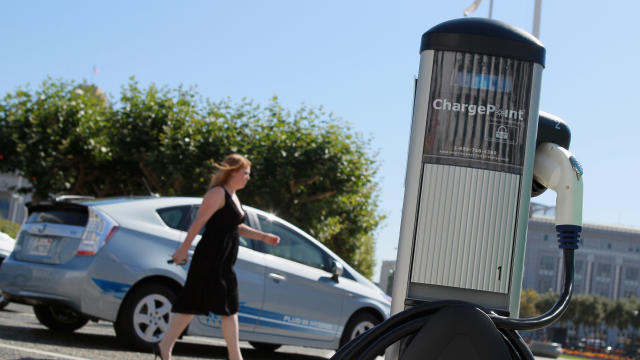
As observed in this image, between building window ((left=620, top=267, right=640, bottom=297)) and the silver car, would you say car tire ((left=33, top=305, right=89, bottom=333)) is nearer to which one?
the silver car

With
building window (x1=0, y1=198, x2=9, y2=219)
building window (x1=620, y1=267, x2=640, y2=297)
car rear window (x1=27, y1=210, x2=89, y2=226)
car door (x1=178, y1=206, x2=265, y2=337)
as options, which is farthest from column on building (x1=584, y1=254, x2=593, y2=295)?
car rear window (x1=27, y1=210, x2=89, y2=226)

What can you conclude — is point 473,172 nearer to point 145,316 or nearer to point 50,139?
point 145,316

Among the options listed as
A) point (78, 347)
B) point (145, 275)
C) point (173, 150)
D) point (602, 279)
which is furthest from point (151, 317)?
point (602, 279)

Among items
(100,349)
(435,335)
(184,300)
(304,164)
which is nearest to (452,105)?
(435,335)

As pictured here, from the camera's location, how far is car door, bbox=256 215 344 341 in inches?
304

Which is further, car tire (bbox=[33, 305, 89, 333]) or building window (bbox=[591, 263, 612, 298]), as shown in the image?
building window (bbox=[591, 263, 612, 298])

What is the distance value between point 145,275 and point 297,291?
164cm

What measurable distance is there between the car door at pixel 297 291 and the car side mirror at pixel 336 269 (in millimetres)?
46

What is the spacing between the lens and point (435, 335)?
2.10 metres

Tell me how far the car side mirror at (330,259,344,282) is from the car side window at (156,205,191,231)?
1.70 m

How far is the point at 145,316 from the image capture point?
7.02 m

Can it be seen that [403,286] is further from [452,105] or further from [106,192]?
[106,192]

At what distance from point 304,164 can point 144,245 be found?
14895mm

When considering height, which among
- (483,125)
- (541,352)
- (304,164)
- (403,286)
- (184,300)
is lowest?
(541,352)
